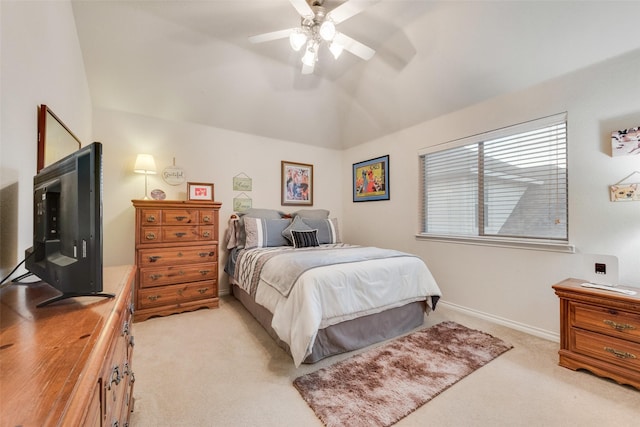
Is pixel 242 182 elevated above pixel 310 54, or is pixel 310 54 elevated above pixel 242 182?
pixel 310 54

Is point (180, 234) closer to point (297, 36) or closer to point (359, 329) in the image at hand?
point (359, 329)

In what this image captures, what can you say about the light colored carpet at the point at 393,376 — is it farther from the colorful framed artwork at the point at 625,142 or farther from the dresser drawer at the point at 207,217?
the dresser drawer at the point at 207,217

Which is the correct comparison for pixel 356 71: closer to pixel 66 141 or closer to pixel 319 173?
pixel 319 173

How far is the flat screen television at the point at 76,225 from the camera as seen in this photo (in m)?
0.85

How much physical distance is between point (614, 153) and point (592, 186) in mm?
265

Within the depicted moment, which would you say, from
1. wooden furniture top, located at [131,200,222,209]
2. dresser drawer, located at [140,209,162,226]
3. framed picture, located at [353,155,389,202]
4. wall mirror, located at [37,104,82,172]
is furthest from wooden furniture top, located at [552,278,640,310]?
dresser drawer, located at [140,209,162,226]

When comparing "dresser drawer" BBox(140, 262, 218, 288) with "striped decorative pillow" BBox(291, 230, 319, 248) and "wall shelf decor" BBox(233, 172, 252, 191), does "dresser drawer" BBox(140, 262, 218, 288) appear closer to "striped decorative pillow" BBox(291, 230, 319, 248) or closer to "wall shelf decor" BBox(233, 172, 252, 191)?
"striped decorative pillow" BBox(291, 230, 319, 248)

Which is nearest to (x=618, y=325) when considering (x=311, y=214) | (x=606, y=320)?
(x=606, y=320)

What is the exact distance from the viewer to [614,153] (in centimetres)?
195

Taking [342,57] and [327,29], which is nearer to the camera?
[327,29]

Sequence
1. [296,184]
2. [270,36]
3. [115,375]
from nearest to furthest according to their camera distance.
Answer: [115,375] → [270,36] → [296,184]

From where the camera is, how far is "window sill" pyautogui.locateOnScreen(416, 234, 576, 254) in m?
2.20

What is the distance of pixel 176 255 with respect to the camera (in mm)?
2785

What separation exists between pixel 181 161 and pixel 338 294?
264 cm
